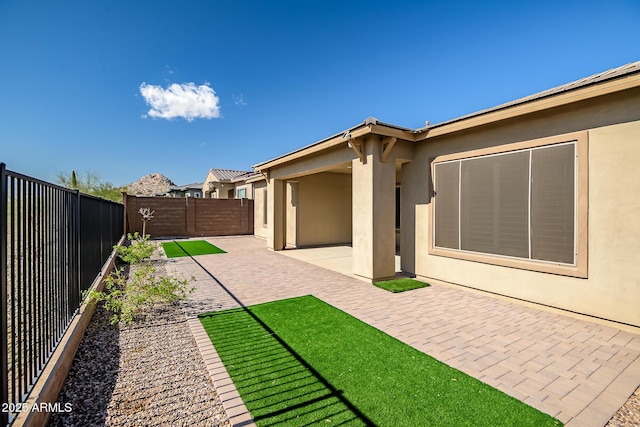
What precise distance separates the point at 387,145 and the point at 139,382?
21.9ft

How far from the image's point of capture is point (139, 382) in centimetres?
327

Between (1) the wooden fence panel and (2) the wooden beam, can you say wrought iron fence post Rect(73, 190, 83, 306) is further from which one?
→ (1) the wooden fence panel

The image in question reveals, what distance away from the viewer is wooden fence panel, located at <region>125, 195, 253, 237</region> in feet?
58.5

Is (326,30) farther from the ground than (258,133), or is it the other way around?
(326,30)

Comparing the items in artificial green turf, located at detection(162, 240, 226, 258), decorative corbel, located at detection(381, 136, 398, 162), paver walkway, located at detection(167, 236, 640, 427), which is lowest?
paver walkway, located at detection(167, 236, 640, 427)

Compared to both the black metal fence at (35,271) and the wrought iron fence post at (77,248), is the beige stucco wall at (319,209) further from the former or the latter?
the wrought iron fence post at (77,248)

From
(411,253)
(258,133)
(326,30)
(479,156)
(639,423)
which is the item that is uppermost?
(326,30)

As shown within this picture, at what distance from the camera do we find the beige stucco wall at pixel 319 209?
14.0 metres

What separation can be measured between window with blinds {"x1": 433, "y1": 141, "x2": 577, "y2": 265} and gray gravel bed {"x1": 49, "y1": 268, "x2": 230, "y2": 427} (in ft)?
19.8

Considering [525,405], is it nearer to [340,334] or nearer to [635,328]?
[340,334]

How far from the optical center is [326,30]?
12.6 m

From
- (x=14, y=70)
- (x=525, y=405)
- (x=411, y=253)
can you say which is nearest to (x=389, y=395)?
(x=525, y=405)

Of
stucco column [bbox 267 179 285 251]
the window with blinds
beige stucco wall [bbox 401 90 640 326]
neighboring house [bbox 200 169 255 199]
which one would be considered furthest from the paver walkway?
neighboring house [bbox 200 169 255 199]

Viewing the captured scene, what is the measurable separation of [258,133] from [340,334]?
21514 millimetres
